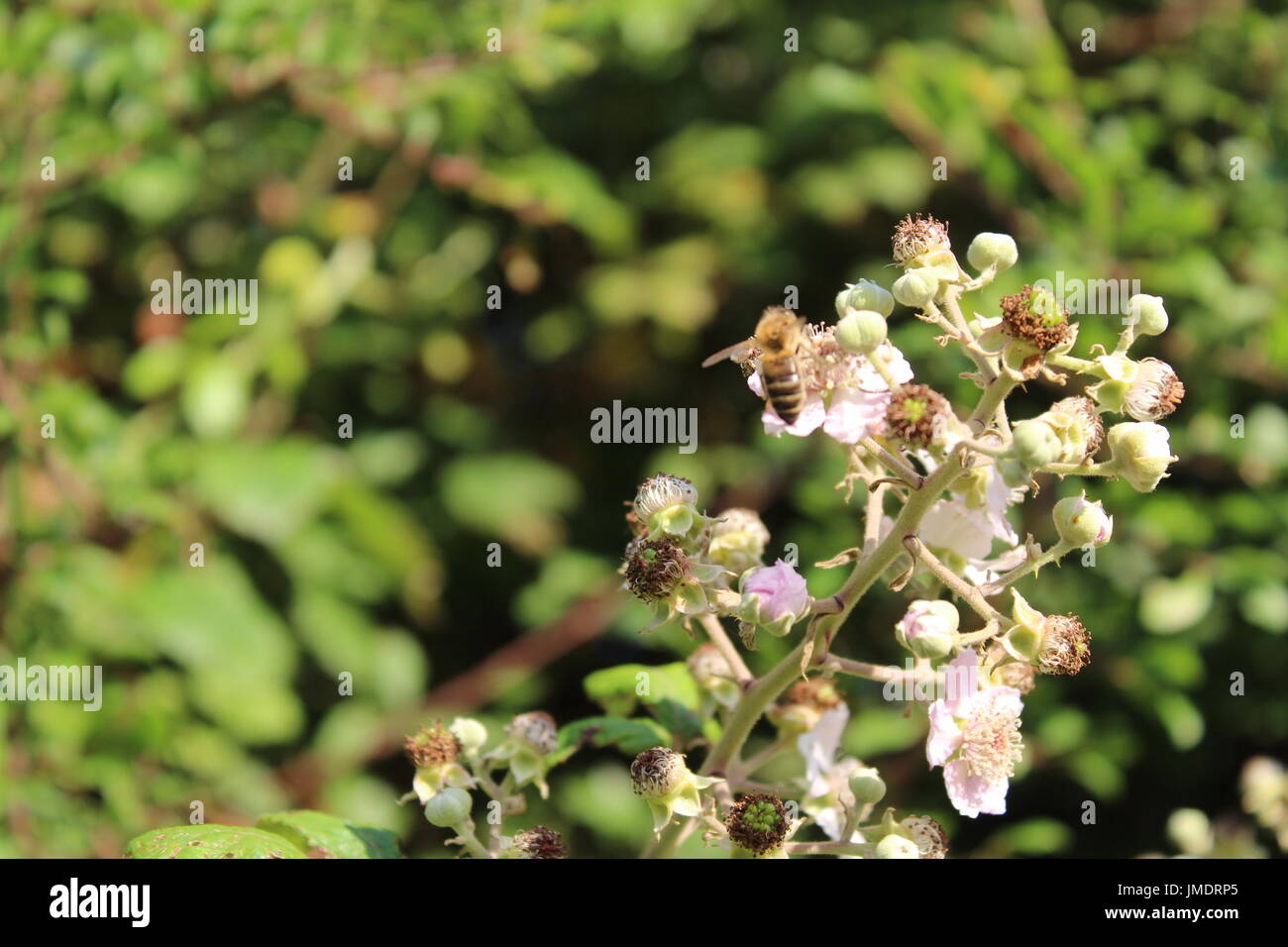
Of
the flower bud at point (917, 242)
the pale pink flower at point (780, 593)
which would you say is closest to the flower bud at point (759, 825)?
the pale pink flower at point (780, 593)

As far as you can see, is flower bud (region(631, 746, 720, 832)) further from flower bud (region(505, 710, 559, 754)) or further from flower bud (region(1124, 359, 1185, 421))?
flower bud (region(1124, 359, 1185, 421))

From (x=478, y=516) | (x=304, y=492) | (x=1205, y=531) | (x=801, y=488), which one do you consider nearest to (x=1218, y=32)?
(x=1205, y=531)

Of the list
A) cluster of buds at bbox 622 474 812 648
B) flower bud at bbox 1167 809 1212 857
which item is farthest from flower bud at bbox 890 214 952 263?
flower bud at bbox 1167 809 1212 857

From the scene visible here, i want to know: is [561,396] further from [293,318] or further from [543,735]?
[543,735]

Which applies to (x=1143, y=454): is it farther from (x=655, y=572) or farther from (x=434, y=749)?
(x=434, y=749)

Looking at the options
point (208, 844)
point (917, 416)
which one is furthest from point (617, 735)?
point (917, 416)

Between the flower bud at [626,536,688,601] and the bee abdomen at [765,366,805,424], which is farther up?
the bee abdomen at [765,366,805,424]
